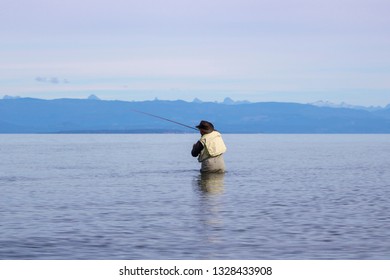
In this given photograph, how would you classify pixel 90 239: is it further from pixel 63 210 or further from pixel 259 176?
pixel 259 176

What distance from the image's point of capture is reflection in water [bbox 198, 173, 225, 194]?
26016 mm

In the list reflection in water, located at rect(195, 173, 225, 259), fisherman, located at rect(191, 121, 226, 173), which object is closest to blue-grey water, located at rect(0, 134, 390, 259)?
reflection in water, located at rect(195, 173, 225, 259)

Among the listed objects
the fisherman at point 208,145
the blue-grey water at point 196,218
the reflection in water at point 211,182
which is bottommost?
the blue-grey water at point 196,218

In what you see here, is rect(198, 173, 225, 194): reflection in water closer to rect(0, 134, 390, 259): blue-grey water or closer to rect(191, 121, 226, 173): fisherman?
rect(0, 134, 390, 259): blue-grey water

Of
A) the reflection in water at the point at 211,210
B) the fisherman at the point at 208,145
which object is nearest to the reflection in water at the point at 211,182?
the reflection in water at the point at 211,210

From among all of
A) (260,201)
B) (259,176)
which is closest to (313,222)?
(260,201)

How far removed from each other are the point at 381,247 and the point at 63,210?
8510mm

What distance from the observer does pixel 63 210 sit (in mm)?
20406

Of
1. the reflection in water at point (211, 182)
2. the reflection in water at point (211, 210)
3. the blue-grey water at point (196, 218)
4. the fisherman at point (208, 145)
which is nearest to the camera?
the blue-grey water at point (196, 218)

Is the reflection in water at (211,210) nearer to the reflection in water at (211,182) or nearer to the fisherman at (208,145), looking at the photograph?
the reflection in water at (211,182)

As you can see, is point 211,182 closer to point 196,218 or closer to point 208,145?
point 208,145

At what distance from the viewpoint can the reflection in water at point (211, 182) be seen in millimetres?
26016

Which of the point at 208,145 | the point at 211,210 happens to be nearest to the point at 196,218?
the point at 211,210

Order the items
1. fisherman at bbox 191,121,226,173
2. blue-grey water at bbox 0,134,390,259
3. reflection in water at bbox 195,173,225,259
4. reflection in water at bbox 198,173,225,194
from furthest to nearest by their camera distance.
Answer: fisherman at bbox 191,121,226,173 < reflection in water at bbox 198,173,225,194 < reflection in water at bbox 195,173,225,259 < blue-grey water at bbox 0,134,390,259
